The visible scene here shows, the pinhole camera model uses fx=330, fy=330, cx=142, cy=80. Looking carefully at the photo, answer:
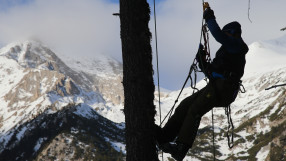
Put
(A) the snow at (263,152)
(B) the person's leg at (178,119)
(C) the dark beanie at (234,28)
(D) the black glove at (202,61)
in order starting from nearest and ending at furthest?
(C) the dark beanie at (234,28) < (D) the black glove at (202,61) < (B) the person's leg at (178,119) < (A) the snow at (263,152)

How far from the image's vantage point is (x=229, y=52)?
6.79 meters

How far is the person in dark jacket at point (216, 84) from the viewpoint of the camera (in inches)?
262

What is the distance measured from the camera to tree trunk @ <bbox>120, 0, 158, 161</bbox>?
6023 millimetres

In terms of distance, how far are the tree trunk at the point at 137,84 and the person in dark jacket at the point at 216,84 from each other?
1.97 ft

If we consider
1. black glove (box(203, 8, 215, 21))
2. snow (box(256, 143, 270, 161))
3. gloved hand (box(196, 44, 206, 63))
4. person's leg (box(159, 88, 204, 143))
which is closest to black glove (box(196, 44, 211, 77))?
gloved hand (box(196, 44, 206, 63))

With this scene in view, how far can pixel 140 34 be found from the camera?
20.1 ft

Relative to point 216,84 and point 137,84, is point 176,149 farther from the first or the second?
point 137,84

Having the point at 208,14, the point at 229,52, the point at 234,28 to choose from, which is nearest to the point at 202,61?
the point at 229,52

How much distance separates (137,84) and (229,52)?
6.98 feet

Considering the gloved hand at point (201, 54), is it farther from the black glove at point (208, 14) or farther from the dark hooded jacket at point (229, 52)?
the black glove at point (208, 14)

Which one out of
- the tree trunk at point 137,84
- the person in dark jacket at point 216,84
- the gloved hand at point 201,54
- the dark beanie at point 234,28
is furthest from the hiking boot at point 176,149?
the dark beanie at point 234,28

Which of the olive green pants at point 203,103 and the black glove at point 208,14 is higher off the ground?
the black glove at point 208,14

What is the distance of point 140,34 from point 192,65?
1622 millimetres

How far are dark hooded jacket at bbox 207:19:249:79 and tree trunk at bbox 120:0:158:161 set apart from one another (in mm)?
1515
